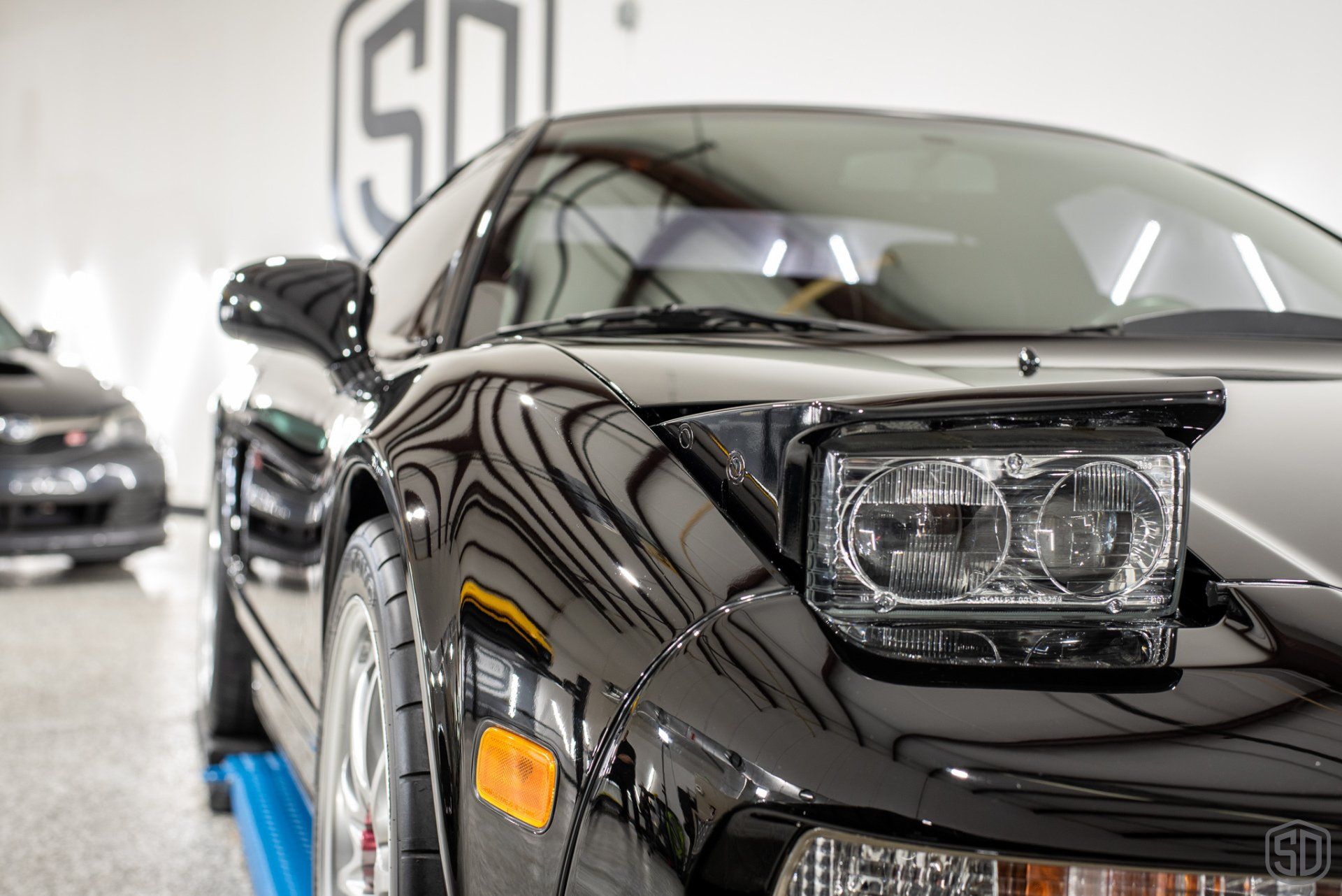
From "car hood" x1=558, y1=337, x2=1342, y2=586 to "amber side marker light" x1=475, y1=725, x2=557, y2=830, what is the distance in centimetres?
27

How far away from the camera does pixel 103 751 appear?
2748 millimetres

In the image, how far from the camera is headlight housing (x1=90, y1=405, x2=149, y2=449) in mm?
4848

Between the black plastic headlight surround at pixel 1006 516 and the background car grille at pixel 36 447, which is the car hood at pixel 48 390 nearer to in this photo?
the background car grille at pixel 36 447

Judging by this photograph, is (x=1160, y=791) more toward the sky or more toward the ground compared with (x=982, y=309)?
more toward the ground

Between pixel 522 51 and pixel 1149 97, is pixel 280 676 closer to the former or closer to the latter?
pixel 1149 97

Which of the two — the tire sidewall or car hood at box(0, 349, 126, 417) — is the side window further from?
car hood at box(0, 349, 126, 417)

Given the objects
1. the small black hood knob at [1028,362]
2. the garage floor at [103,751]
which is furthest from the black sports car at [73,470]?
the small black hood knob at [1028,362]

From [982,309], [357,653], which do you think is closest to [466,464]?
[357,653]

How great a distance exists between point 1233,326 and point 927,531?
0.79 metres

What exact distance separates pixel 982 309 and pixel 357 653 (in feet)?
2.76

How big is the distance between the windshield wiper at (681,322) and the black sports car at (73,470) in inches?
155

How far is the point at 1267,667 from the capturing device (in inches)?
27.5

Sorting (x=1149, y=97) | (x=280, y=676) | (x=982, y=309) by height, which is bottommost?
(x=280, y=676)

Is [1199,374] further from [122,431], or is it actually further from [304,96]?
[304,96]
